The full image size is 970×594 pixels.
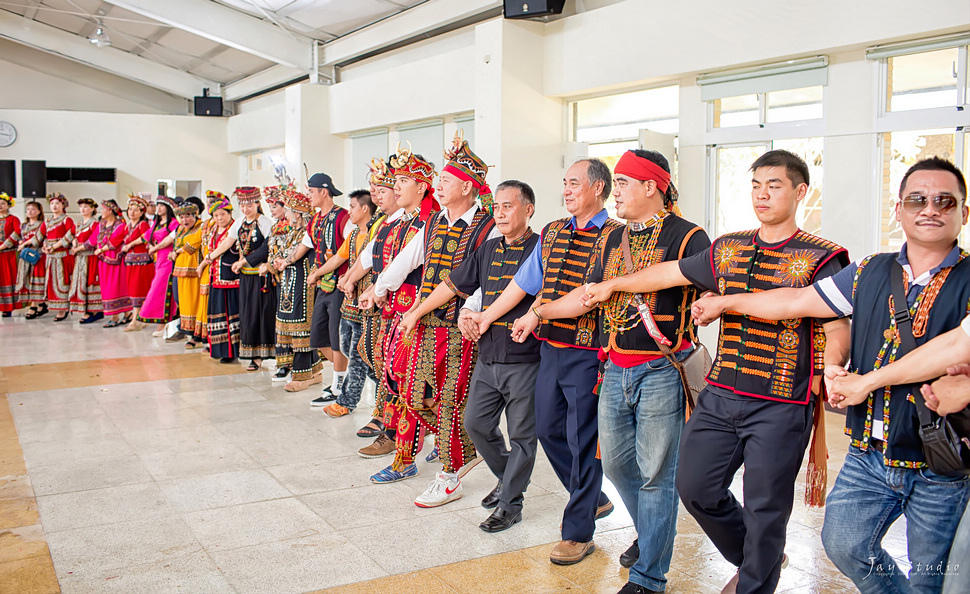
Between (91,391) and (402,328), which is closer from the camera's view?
(402,328)

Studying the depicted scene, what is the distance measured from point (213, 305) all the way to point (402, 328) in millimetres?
4572

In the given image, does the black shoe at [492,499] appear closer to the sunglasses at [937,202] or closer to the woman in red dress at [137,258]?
the sunglasses at [937,202]

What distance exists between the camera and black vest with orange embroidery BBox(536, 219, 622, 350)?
3.42m

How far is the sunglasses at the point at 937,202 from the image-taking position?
2.17 meters

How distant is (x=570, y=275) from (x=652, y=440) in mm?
795

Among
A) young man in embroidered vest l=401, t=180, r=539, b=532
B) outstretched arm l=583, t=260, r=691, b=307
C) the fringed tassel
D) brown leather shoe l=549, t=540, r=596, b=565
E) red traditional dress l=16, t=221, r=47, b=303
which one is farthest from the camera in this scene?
red traditional dress l=16, t=221, r=47, b=303

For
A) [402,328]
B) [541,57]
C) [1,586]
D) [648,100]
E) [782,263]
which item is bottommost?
[1,586]

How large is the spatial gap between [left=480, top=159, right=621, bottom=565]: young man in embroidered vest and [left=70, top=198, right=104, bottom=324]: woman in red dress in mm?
9751

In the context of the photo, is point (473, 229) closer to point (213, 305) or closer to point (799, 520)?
point (799, 520)

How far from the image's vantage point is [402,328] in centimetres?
423

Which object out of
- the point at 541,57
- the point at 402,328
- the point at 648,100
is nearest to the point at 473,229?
the point at 402,328

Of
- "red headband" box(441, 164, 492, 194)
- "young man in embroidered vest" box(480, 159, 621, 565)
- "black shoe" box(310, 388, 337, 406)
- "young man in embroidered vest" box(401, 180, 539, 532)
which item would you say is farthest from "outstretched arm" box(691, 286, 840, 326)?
"black shoe" box(310, 388, 337, 406)

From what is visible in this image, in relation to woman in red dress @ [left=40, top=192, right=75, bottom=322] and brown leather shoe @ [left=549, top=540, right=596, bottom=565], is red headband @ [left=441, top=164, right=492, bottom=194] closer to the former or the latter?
brown leather shoe @ [left=549, top=540, right=596, bottom=565]

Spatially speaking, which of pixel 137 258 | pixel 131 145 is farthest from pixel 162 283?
pixel 131 145
